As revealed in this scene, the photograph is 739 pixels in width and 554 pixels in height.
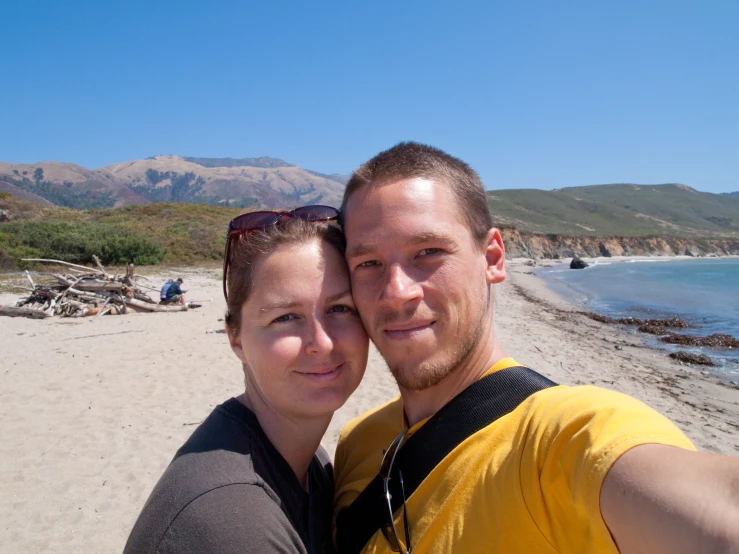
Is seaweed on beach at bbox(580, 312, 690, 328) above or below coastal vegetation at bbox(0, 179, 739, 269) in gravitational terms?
below

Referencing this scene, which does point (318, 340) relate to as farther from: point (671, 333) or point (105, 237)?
point (105, 237)

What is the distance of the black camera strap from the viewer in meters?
1.39

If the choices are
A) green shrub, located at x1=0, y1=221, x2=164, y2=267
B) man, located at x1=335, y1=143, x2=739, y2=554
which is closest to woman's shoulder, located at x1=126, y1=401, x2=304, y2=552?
man, located at x1=335, y1=143, x2=739, y2=554

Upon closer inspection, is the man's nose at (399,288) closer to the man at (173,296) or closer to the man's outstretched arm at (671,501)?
the man's outstretched arm at (671,501)

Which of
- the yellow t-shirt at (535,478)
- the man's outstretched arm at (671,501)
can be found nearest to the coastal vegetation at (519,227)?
the yellow t-shirt at (535,478)

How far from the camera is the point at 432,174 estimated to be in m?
1.71

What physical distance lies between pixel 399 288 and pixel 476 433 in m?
0.55

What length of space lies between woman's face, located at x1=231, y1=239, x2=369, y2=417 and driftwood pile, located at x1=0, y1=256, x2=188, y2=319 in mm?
14612

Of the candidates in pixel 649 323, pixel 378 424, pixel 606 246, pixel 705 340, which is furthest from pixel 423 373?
pixel 606 246

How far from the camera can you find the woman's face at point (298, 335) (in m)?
1.56

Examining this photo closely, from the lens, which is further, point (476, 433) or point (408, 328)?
point (408, 328)

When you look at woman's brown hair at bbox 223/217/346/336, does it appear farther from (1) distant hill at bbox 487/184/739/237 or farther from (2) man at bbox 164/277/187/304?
(1) distant hill at bbox 487/184/739/237

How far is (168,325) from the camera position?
1274cm

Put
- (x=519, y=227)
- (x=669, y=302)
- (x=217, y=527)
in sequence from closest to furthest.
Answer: (x=217, y=527), (x=669, y=302), (x=519, y=227)
